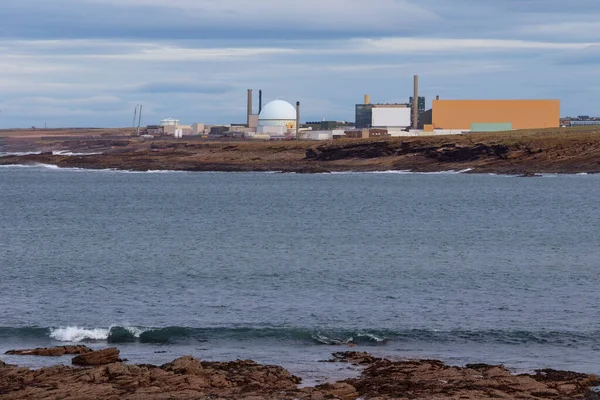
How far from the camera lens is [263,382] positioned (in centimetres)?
2230

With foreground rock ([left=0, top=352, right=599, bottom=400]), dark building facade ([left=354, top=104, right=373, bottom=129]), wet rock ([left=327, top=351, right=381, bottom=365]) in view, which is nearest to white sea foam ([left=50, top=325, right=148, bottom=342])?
foreground rock ([left=0, top=352, right=599, bottom=400])

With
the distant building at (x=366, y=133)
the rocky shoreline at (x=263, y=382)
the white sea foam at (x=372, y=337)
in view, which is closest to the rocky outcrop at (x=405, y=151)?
the distant building at (x=366, y=133)

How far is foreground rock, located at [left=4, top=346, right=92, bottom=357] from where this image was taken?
2562 centimetres

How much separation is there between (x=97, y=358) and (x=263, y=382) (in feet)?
14.4

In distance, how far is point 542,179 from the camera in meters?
114

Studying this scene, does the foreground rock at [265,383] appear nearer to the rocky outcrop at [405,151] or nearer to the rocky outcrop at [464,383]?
the rocky outcrop at [464,383]

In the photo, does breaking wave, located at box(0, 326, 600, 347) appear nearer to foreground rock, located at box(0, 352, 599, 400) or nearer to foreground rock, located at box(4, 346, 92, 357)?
A: foreground rock, located at box(4, 346, 92, 357)

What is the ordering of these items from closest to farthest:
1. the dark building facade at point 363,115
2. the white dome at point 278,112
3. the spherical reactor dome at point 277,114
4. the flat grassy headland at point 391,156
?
1. the flat grassy headland at point 391,156
2. the dark building facade at point 363,115
3. the spherical reactor dome at point 277,114
4. the white dome at point 278,112

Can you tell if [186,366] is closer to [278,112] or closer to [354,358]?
[354,358]

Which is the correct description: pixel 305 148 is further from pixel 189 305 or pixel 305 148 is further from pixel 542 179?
pixel 189 305

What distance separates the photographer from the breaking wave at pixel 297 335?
2788 cm

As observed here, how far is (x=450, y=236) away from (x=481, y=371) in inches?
1281

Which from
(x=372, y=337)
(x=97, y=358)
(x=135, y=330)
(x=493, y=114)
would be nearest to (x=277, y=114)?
(x=493, y=114)

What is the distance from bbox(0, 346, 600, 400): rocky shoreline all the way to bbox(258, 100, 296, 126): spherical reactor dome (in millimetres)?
166668
